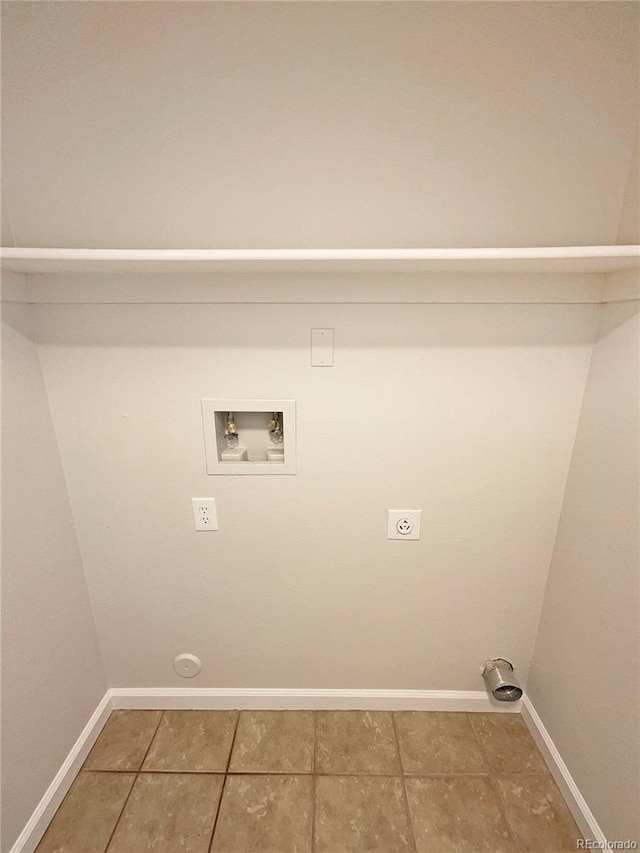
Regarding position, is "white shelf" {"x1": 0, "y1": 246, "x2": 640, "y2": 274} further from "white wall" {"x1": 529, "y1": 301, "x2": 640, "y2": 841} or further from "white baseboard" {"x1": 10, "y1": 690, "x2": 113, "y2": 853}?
"white baseboard" {"x1": 10, "y1": 690, "x2": 113, "y2": 853}

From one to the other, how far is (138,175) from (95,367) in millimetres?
521

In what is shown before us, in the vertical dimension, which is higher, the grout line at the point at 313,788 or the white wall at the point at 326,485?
the white wall at the point at 326,485

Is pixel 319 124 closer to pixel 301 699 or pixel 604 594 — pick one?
pixel 604 594

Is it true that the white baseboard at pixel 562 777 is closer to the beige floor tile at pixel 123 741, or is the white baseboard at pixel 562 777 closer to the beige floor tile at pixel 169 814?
the beige floor tile at pixel 169 814

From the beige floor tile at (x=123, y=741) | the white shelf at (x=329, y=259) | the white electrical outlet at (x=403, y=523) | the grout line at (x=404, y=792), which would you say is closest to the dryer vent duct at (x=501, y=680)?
the grout line at (x=404, y=792)

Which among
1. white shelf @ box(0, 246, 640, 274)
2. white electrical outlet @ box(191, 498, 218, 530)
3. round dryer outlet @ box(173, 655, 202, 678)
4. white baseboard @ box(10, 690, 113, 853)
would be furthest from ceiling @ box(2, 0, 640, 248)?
white baseboard @ box(10, 690, 113, 853)

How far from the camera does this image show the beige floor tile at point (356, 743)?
3.90 feet

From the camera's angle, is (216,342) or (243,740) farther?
(243,740)

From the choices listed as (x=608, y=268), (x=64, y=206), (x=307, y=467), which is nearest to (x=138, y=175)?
(x=64, y=206)

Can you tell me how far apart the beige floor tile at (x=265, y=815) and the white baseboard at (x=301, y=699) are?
227 mm

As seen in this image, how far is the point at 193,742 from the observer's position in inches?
49.8

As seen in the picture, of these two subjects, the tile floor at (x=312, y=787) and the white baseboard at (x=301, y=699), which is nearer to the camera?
the tile floor at (x=312, y=787)

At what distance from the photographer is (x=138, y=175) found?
0.91m

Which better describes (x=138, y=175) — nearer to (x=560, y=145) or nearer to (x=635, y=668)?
(x=560, y=145)
